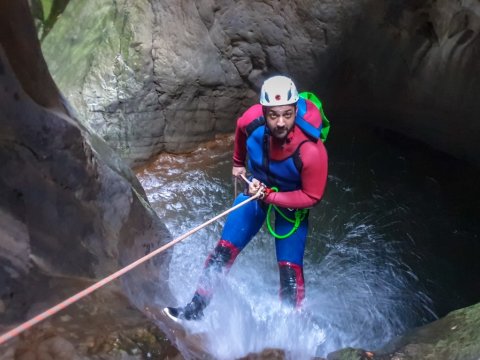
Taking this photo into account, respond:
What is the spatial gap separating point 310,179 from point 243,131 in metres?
0.60

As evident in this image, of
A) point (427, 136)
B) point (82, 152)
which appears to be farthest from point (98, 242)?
point (427, 136)

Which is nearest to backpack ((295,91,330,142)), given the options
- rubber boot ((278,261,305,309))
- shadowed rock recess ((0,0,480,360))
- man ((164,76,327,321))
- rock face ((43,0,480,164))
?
man ((164,76,327,321))

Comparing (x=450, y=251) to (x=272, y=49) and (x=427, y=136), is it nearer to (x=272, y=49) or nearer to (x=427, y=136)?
(x=427, y=136)

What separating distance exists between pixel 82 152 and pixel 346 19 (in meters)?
3.31

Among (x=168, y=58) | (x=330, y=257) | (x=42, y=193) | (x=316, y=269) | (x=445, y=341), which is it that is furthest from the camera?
(x=168, y=58)

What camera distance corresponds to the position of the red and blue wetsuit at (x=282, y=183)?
2982 millimetres

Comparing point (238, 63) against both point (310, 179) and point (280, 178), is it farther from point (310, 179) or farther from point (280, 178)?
point (310, 179)

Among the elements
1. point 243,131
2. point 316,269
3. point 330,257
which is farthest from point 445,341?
point 330,257

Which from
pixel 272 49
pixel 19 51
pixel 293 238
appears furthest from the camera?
pixel 272 49

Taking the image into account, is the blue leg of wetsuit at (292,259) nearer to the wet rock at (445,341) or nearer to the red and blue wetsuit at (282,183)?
the red and blue wetsuit at (282,183)

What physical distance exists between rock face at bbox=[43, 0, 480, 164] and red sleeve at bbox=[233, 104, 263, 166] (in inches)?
81.9

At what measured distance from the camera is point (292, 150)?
3.01m

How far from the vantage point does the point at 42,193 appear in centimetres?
238

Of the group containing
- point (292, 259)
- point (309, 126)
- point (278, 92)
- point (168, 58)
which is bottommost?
point (292, 259)
